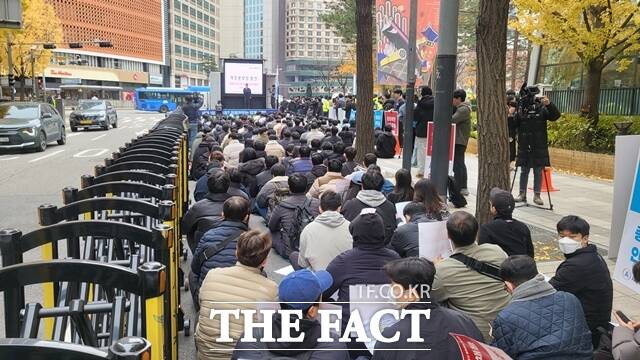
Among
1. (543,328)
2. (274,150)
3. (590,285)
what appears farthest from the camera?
(274,150)

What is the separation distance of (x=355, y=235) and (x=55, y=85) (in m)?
84.1

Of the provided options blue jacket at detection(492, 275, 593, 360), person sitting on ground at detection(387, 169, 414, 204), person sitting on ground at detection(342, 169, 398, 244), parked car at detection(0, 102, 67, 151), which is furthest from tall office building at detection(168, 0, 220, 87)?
blue jacket at detection(492, 275, 593, 360)

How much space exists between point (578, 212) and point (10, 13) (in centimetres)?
1642

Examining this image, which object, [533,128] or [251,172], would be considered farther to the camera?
[533,128]

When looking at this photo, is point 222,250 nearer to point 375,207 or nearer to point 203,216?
point 203,216

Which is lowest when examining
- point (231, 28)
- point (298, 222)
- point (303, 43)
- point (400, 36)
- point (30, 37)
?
point (298, 222)

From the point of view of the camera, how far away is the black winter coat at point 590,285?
12.9 feet

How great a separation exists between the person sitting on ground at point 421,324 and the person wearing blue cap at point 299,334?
297 mm

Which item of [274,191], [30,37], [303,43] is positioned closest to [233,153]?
[274,191]

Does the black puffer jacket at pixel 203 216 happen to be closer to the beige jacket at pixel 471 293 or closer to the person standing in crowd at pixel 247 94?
the beige jacket at pixel 471 293

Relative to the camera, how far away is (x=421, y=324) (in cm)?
280

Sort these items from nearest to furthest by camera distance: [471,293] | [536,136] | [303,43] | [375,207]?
[471,293] → [375,207] → [536,136] → [303,43]

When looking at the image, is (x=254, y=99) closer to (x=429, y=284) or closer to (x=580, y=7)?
(x=580, y=7)

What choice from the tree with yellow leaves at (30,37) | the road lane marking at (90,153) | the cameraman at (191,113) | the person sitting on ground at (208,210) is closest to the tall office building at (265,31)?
the tree with yellow leaves at (30,37)
